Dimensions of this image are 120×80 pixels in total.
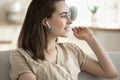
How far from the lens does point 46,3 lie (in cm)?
144

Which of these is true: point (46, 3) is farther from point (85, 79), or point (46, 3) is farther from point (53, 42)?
Answer: point (85, 79)

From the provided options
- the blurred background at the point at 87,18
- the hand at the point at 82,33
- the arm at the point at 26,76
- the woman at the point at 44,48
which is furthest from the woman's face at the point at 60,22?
the blurred background at the point at 87,18

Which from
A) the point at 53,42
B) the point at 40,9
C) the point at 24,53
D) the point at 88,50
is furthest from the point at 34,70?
the point at 88,50

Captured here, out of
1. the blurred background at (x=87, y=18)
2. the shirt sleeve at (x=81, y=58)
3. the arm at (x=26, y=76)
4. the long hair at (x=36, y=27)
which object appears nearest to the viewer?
the arm at (x=26, y=76)

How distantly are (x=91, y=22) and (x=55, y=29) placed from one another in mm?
2583

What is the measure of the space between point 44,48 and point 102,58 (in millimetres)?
353

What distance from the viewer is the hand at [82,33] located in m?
1.63

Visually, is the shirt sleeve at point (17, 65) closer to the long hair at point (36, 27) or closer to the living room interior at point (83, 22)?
the long hair at point (36, 27)

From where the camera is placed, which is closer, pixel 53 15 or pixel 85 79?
pixel 53 15

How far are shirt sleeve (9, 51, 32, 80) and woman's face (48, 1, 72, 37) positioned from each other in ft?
0.70

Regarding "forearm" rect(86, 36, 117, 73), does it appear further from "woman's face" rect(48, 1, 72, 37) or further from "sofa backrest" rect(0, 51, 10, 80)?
"sofa backrest" rect(0, 51, 10, 80)

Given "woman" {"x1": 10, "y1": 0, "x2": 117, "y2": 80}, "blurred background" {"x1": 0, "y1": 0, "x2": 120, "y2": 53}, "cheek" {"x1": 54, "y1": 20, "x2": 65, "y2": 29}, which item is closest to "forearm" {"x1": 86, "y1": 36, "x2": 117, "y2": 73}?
"woman" {"x1": 10, "y1": 0, "x2": 117, "y2": 80}

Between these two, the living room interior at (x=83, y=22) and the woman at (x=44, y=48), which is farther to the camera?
the living room interior at (x=83, y=22)

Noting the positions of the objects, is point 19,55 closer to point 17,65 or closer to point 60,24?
point 17,65
